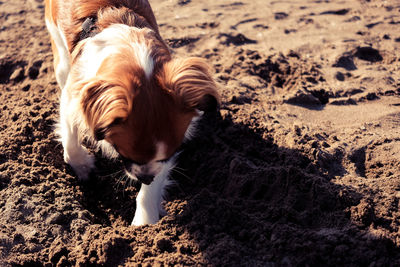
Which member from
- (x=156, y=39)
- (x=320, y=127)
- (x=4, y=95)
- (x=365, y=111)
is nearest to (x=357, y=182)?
(x=320, y=127)

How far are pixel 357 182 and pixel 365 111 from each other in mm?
1497

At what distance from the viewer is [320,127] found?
4.49m

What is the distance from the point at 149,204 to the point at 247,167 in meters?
0.98

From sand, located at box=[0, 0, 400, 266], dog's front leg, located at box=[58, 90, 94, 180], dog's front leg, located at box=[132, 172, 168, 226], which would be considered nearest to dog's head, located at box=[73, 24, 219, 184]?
dog's front leg, located at box=[132, 172, 168, 226]

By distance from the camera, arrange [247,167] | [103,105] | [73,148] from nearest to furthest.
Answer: [103,105] < [247,167] < [73,148]

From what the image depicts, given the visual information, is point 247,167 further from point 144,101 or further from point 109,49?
point 109,49

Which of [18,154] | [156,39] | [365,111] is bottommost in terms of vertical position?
[365,111]

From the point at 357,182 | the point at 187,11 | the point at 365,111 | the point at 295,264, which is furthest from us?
the point at 187,11

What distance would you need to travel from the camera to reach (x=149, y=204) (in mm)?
3580

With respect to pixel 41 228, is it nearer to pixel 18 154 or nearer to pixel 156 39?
pixel 18 154

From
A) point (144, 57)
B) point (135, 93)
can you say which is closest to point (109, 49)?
point (144, 57)

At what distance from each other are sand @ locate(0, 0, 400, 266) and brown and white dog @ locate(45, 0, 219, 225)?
0.53m

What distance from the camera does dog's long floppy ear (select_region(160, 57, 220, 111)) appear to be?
2855 millimetres

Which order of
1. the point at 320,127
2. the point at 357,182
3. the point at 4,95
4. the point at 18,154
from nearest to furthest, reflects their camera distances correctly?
the point at 357,182, the point at 18,154, the point at 320,127, the point at 4,95
